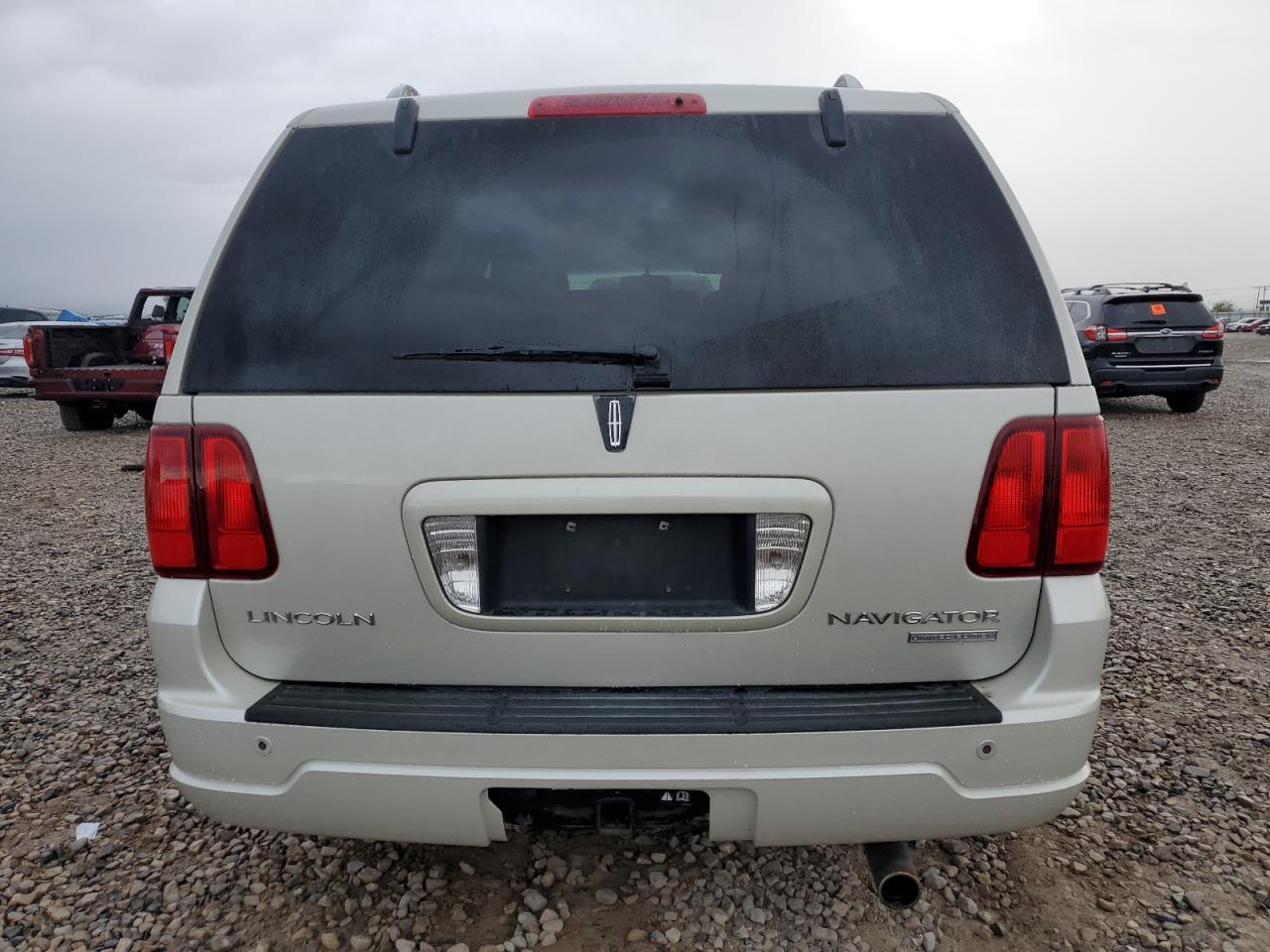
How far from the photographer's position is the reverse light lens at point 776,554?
1.69m

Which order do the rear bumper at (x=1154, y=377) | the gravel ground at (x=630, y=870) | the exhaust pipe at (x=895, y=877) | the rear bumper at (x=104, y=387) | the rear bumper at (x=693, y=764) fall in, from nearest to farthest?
the rear bumper at (x=693, y=764) → the exhaust pipe at (x=895, y=877) → the gravel ground at (x=630, y=870) → the rear bumper at (x=104, y=387) → the rear bumper at (x=1154, y=377)

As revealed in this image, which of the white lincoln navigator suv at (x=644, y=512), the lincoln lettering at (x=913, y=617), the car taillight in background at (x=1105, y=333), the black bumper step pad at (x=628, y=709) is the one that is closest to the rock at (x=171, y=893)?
the white lincoln navigator suv at (x=644, y=512)

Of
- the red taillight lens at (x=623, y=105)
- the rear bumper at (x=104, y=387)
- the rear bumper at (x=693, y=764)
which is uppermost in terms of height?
the red taillight lens at (x=623, y=105)

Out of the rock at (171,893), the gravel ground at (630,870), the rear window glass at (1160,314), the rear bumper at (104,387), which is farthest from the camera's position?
the rear window glass at (1160,314)

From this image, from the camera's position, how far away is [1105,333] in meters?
12.0

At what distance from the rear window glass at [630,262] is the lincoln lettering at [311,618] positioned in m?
0.46

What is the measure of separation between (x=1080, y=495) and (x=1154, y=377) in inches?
482

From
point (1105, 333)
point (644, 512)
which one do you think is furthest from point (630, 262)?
point (1105, 333)

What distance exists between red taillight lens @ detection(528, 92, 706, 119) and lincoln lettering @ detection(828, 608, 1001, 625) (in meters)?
1.13

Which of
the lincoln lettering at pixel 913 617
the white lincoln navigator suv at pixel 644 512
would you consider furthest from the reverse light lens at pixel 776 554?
Answer: the lincoln lettering at pixel 913 617

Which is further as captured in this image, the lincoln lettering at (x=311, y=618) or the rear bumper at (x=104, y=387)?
the rear bumper at (x=104, y=387)

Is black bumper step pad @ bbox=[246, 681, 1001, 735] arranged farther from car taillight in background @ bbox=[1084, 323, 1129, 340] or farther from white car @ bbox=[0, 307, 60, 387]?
white car @ bbox=[0, 307, 60, 387]

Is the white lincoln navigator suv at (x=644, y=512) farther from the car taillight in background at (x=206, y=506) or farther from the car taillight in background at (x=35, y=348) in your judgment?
the car taillight in background at (x=35, y=348)

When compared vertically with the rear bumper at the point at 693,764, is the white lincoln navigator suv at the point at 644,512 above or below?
above
